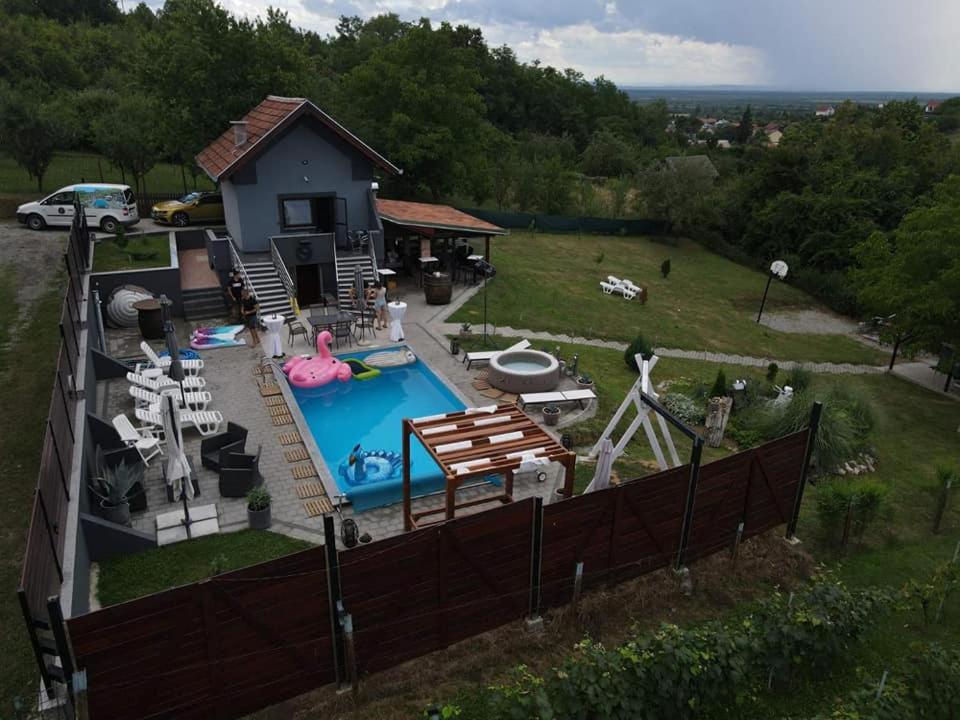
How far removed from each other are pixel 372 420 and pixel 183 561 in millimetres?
6219

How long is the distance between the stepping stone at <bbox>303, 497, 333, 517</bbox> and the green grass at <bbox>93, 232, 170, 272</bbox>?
45.0 ft

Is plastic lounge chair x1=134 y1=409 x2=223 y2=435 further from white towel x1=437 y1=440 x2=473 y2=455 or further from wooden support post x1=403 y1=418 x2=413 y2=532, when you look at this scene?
white towel x1=437 y1=440 x2=473 y2=455

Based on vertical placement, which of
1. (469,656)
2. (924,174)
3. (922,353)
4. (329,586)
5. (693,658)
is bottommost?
(922,353)

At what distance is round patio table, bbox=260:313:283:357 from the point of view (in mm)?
16953

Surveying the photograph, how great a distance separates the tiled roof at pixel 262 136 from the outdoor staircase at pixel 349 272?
349cm

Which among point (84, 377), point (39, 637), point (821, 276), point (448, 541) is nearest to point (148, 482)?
point (84, 377)

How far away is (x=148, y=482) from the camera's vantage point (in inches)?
456

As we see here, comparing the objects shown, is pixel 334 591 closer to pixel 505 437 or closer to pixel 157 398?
pixel 505 437

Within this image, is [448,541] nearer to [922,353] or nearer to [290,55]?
[922,353]

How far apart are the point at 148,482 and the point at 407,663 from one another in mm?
6532

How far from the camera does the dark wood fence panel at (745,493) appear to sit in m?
9.34

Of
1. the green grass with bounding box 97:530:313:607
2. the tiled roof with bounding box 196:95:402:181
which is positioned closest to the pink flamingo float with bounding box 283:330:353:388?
the green grass with bounding box 97:530:313:607

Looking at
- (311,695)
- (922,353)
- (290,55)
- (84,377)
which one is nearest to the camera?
(311,695)

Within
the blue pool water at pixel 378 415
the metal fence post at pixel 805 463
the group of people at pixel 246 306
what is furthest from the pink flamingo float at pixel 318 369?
the metal fence post at pixel 805 463
